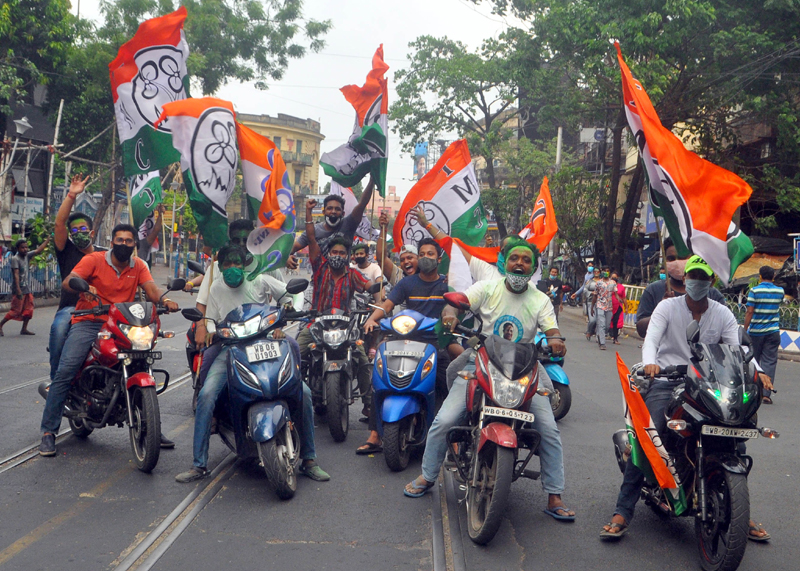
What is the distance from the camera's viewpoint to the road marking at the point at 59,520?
4.05 metres

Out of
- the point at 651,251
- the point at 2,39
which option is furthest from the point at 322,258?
the point at 651,251

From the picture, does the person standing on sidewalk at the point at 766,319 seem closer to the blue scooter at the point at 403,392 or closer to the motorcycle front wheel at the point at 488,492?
the blue scooter at the point at 403,392

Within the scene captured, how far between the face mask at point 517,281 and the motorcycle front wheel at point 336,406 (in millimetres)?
2093

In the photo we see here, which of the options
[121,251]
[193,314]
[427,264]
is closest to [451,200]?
[427,264]

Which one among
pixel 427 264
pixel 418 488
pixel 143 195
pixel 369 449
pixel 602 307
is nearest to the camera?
pixel 418 488

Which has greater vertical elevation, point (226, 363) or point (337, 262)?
point (337, 262)

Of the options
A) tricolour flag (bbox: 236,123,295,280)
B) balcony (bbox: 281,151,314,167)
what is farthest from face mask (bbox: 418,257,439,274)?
balcony (bbox: 281,151,314,167)

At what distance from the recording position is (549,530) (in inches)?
185

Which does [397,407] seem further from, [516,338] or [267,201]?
[267,201]

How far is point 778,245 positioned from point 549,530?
2024 centimetres

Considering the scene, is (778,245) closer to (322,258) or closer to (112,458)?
(322,258)

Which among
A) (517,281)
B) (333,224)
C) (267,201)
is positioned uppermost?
(267,201)

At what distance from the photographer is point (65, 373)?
594 centimetres

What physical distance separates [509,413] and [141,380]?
262cm
